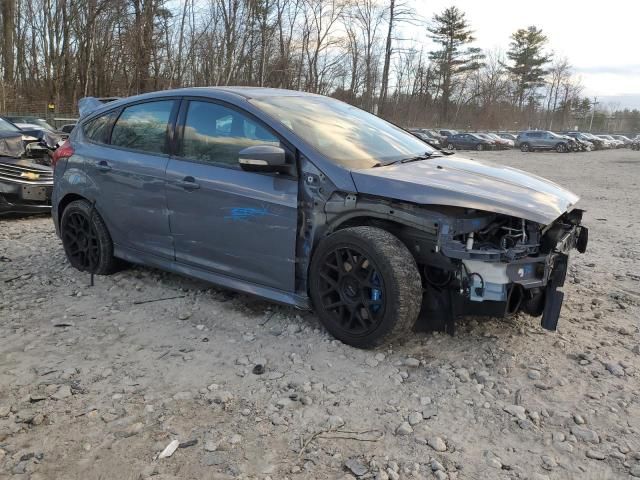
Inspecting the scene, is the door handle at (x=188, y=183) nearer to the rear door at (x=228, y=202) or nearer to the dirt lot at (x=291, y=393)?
the rear door at (x=228, y=202)

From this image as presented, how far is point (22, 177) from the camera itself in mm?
7000

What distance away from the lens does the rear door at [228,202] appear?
3420 millimetres

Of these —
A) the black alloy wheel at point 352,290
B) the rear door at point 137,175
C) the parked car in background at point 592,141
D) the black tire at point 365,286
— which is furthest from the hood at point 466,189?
the parked car in background at point 592,141

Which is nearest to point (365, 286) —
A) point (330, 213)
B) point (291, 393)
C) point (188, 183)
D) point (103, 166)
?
point (330, 213)

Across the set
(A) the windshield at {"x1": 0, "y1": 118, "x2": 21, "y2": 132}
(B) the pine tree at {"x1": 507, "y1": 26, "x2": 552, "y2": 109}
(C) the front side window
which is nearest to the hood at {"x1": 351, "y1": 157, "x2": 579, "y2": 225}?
(C) the front side window

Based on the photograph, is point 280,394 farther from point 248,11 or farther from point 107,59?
point 107,59

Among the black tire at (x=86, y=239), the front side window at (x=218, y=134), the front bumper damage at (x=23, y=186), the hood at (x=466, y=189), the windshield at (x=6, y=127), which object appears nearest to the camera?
the hood at (x=466, y=189)

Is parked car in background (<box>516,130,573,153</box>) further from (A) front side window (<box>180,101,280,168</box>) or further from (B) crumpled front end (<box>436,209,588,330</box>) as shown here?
(A) front side window (<box>180,101,280,168</box>)

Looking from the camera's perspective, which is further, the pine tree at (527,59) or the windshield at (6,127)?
the pine tree at (527,59)

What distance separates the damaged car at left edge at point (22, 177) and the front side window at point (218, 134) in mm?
4215

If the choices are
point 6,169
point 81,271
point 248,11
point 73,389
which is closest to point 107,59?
point 248,11

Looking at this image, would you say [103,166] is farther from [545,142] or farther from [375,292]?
[545,142]

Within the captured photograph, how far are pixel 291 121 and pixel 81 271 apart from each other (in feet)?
8.56

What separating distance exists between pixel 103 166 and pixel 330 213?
88.3 inches
